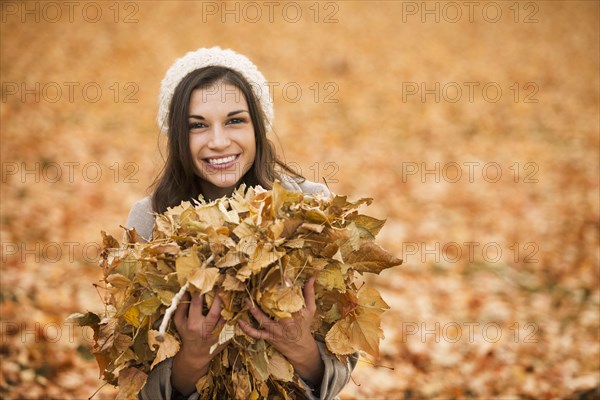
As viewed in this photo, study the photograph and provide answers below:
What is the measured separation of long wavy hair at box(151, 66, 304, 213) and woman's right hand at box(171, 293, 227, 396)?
28.7 inches

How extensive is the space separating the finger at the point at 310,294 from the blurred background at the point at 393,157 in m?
0.35

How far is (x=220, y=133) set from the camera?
6.68 ft

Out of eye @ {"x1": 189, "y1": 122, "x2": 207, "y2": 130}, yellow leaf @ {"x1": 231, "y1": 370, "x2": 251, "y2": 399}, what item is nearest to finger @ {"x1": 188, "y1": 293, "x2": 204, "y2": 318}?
yellow leaf @ {"x1": 231, "y1": 370, "x2": 251, "y2": 399}

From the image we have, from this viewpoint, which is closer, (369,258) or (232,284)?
(232,284)

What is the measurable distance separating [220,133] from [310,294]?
31.6 inches

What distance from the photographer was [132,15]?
1212cm

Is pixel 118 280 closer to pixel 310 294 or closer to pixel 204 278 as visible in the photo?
pixel 204 278

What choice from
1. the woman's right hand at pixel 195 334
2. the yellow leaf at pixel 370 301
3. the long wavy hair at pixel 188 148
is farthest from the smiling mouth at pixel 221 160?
the yellow leaf at pixel 370 301

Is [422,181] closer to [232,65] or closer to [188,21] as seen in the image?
[232,65]

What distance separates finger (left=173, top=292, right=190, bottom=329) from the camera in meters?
1.53

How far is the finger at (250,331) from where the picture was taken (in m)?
1.51

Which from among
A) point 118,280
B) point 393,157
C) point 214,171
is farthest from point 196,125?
point 393,157

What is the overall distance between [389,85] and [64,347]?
7.82 metres

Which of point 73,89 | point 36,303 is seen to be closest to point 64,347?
point 36,303
